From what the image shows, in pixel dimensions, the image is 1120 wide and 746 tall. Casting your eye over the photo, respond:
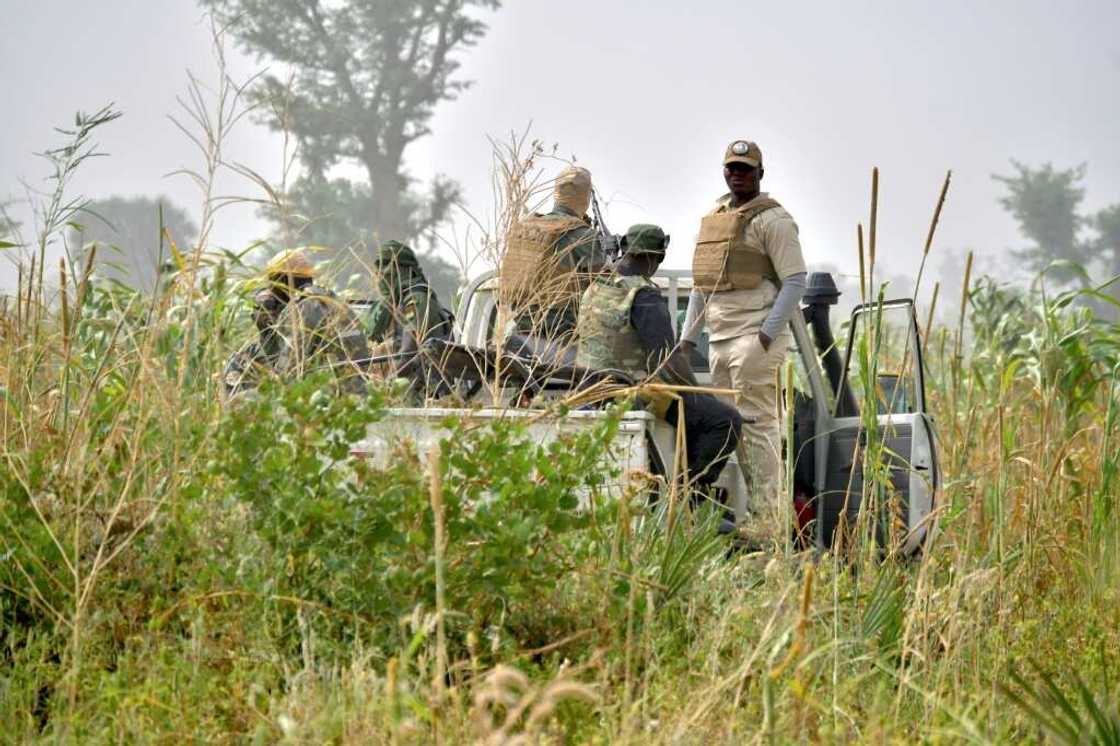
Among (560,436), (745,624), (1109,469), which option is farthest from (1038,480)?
(560,436)

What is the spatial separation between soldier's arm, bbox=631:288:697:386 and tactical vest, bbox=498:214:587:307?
0.78 metres

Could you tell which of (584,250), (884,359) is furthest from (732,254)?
(884,359)

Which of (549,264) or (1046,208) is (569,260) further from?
(1046,208)

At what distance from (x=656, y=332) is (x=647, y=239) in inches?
17.6

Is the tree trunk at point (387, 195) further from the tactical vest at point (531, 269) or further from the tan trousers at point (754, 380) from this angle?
the tactical vest at point (531, 269)

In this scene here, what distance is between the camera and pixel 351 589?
135 inches

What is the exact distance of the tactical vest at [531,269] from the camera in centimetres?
465

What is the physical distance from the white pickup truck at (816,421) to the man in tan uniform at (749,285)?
0.14 meters

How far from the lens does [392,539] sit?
3.42 meters

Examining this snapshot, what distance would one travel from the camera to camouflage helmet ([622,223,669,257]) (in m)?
6.15

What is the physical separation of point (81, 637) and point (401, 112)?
43763mm

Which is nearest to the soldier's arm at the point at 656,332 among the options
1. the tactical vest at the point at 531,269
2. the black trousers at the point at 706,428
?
the black trousers at the point at 706,428

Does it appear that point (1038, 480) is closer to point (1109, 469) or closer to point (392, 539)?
point (1109, 469)

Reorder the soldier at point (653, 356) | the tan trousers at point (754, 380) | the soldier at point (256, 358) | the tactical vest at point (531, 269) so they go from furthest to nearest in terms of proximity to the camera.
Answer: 1. the tan trousers at point (754, 380)
2. the soldier at point (653, 356)
3. the tactical vest at point (531, 269)
4. the soldier at point (256, 358)
